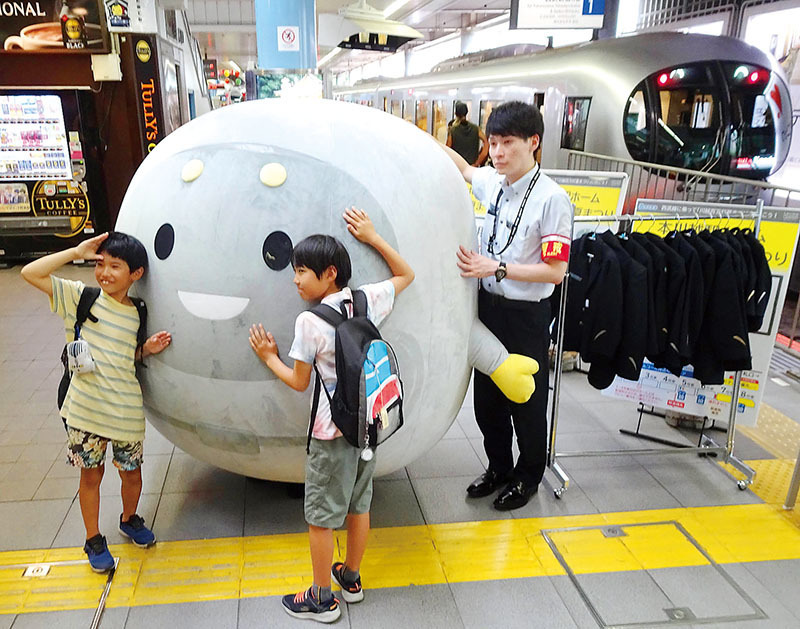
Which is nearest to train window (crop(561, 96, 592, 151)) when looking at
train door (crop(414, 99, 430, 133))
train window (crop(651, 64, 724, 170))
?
train window (crop(651, 64, 724, 170))

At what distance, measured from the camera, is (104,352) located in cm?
264

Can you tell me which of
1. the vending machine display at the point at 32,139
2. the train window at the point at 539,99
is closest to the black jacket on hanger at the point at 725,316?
the train window at the point at 539,99

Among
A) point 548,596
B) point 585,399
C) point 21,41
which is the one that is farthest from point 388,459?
point 21,41

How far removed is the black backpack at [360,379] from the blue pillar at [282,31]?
4831mm

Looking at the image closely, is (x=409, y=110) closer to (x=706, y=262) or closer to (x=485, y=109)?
(x=485, y=109)

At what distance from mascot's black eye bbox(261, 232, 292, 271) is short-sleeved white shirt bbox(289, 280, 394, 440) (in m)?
0.29

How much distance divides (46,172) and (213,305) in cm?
718

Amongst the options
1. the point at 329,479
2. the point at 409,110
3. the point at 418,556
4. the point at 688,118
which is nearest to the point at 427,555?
the point at 418,556

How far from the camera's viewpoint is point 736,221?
13.2ft

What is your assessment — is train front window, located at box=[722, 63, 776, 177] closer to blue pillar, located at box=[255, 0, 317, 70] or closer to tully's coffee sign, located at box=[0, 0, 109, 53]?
blue pillar, located at box=[255, 0, 317, 70]

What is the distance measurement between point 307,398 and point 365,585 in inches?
37.2

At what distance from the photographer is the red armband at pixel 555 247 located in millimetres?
2934

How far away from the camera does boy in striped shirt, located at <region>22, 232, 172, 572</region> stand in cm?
255

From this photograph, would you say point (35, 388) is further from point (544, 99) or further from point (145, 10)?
point (544, 99)
